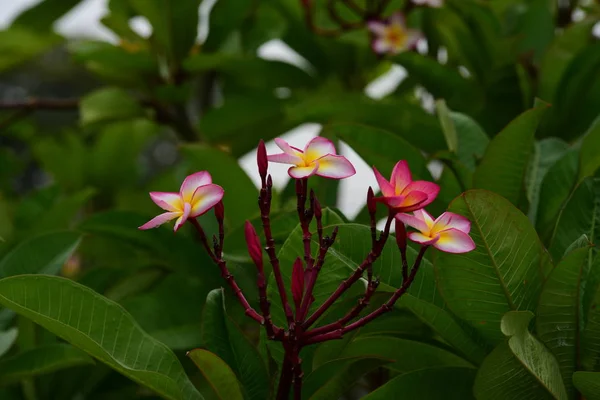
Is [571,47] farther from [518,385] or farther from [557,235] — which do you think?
[518,385]

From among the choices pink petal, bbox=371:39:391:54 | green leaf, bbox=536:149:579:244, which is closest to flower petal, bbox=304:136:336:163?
green leaf, bbox=536:149:579:244

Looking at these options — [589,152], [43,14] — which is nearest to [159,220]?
[589,152]

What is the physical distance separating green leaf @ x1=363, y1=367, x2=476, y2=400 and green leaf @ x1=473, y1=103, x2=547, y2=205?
0.79 feet

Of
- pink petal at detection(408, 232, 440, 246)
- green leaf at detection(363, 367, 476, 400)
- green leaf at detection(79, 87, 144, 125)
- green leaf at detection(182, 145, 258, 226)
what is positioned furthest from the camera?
green leaf at detection(79, 87, 144, 125)

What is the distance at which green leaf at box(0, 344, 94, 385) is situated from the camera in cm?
90

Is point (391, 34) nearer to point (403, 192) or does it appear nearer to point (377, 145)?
point (377, 145)

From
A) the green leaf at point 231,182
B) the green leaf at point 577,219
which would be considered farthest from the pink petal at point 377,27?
the green leaf at point 577,219

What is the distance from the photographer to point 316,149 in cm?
68

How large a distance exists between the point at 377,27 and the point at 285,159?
0.89 m

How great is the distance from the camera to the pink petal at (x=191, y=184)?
26.4 inches

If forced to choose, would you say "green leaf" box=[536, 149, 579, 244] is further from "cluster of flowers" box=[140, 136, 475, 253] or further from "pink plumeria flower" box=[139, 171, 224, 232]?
"pink plumeria flower" box=[139, 171, 224, 232]

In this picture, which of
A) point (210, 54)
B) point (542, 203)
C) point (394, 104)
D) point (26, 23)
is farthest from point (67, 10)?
point (542, 203)

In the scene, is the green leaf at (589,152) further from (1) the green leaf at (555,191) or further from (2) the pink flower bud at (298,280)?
(2) the pink flower bud at (298,280)

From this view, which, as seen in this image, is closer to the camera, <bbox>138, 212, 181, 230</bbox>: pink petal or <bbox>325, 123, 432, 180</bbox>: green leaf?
<bbox>138, 212, 181, 230</bbox>: pink petal
